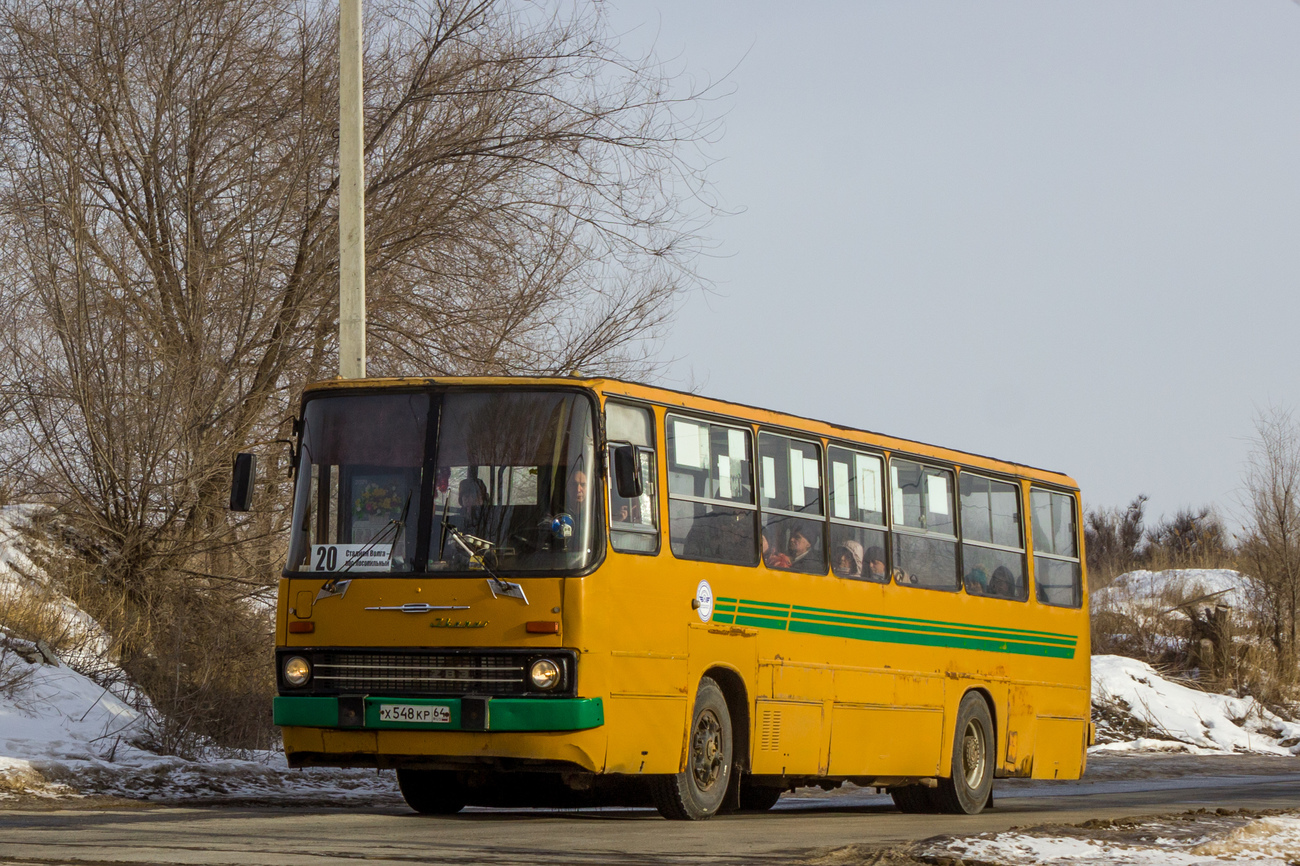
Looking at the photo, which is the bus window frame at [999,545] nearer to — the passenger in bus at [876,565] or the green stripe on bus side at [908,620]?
the green stripe on bus side at [908,620]

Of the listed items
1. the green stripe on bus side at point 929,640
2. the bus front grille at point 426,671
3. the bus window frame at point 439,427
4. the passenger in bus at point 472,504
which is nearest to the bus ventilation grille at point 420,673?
the bus front grille at point 426,671

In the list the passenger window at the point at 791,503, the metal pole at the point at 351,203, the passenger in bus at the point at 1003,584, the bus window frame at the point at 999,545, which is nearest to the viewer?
the passenger window at the point at 791,503

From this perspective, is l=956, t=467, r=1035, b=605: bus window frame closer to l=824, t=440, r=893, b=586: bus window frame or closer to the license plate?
l=824, t=440, r=893, b=586: bus window frame

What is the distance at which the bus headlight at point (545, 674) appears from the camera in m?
11.8

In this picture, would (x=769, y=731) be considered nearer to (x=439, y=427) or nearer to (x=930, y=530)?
(x=930, y=530)

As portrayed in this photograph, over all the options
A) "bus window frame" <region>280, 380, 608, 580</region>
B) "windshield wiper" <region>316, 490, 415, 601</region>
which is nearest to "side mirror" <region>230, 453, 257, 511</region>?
"bus window frame" <region>280, 380, 608, 580</region>

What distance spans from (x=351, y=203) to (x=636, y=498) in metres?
5.47

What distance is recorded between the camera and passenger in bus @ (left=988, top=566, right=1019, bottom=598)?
17.2m

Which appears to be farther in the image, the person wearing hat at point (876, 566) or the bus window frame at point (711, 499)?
the person wearing hat at point (876, 566)

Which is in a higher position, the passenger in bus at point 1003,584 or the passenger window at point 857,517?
the passenger window at point 857,517

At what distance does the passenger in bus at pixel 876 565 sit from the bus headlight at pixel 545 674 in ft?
14.1

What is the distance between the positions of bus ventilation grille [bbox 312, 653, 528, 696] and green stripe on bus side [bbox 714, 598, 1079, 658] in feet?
6.64

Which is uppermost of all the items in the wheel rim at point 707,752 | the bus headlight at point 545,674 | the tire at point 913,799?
the bus headlight at point 545,674

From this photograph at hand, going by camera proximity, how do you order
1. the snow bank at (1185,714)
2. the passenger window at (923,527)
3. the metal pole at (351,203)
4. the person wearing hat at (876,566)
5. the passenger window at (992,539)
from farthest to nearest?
the snow bank at (1185,714) < the passenger window at (992,539) < the metal pole at (351,203) < the passenger window at (923,527) < the person wearing hat at (876,566)
